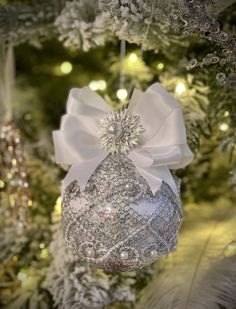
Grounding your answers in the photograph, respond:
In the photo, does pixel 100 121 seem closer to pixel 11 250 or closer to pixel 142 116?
pixel 142 116

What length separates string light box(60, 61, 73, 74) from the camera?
3.49 feet

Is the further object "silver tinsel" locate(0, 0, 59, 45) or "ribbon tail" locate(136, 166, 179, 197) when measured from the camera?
"silver tinsel" locate(0, 0, 59, 45)

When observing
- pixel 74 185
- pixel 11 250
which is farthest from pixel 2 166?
pixel 74 185

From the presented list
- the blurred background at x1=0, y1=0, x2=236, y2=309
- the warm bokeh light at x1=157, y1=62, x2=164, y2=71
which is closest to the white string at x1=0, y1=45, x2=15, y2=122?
the blurred background at x1=0, y1=0, x2=236, y2=309

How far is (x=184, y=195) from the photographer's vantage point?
0.92 m

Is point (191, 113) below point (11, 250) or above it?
above

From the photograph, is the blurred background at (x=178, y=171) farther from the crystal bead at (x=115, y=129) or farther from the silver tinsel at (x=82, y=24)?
the crystal bead at (x=115, y=129)

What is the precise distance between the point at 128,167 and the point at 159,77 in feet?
0.84

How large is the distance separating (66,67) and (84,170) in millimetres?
486

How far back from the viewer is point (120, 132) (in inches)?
24.7

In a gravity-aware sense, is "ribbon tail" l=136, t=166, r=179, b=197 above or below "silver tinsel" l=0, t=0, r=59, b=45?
below

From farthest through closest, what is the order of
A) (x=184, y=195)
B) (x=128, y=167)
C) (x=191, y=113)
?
(x=184, y=195) < (x=191, y=113) < (x=128, y=167)

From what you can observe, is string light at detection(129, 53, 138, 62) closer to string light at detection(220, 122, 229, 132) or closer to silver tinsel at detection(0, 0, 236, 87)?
silver tinsel at detection(0, 0, 236, 87)

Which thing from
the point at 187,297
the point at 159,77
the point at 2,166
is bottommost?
the point at 187,297
